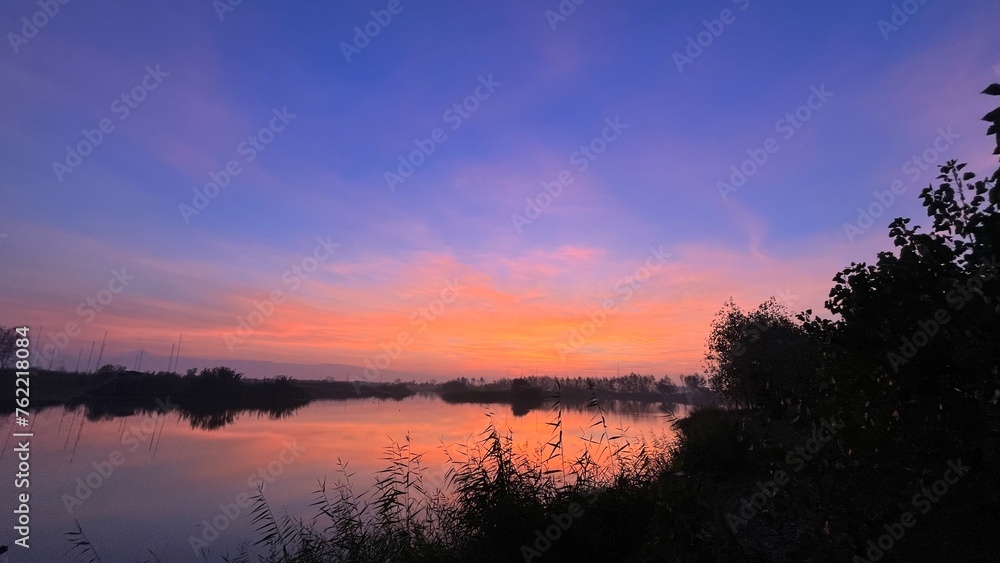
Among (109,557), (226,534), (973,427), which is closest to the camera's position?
(973,427)

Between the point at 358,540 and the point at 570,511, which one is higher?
the point at 570,511

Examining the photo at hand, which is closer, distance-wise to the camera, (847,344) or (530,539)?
(847,344)

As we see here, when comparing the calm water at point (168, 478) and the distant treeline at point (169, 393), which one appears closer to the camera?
the calm water at point (168, 478)

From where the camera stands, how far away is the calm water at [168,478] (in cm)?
1305

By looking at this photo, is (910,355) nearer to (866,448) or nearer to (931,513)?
(866,448)

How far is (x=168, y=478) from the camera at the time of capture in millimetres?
21469

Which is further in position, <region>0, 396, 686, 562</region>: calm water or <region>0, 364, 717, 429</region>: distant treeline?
<region>0, 364, 717, 429</region>: distant treeline

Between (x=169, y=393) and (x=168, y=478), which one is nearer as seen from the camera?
(x=168, y=478)

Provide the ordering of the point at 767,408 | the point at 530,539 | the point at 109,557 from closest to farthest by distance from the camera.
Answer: the point at 767,408
the point at 530,539
the point at 109,557

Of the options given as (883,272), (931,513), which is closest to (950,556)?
(931,513)

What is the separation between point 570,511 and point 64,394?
9791 centimetres

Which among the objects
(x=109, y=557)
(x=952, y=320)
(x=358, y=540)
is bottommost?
(x=109, y=557)

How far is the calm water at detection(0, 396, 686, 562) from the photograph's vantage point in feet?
42.8

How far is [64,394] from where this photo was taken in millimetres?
72938
